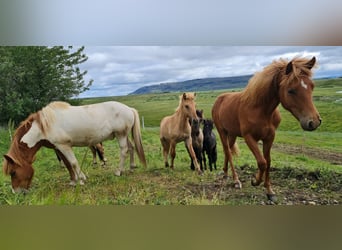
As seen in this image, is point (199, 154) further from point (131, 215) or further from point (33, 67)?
point (33, 67)

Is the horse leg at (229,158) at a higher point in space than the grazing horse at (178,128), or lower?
Result: lower

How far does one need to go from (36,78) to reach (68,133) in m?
0.35

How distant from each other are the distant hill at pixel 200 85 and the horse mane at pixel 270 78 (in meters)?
0.05

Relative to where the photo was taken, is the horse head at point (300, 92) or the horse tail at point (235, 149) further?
the horse tail at point (235, 149)

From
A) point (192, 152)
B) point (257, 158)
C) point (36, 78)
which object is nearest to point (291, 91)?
point (257, 158)

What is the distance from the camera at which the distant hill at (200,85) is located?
91.3 inches

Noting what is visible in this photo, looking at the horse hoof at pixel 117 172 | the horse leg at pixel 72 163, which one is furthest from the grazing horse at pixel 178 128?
the horse leg at pixel 72 163

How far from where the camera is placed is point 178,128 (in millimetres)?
2365

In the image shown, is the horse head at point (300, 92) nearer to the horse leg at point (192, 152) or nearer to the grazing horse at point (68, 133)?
the horse leg at point (192, 152)

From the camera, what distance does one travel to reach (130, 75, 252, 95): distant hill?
2.32 m

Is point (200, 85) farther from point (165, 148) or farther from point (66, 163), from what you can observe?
point (66, 163)

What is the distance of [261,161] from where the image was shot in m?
2.31
